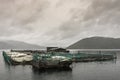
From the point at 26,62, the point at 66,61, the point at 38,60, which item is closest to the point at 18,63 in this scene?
the point at 26,62

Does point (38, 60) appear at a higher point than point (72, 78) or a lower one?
higher

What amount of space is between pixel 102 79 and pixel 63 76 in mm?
12561

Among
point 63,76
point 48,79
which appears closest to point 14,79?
point 48,79

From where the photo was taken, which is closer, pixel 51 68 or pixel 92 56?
pixel 51 68

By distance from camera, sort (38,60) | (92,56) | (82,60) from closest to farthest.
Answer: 1. (38,60)
2. (82,60)
3. (92,56)

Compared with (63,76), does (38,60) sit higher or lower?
higher

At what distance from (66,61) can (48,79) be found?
17077 mm

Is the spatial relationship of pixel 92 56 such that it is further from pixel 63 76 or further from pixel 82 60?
pixel 63 76

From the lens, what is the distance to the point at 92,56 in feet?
416

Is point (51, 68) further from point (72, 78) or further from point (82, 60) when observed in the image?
point (82, 60)

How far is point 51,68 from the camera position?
75.6m

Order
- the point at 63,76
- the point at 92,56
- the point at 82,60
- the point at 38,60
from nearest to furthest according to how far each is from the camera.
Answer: the point at 63,76, the point at 38,60, the point at 82,60, the point at 92,56

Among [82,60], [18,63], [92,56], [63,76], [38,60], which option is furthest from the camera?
[92,56]

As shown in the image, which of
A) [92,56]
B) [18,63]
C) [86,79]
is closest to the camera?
[86,79]
